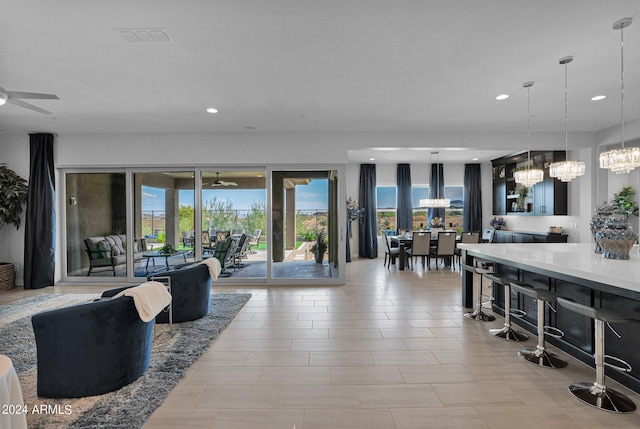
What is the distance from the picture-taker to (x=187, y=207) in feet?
20.7

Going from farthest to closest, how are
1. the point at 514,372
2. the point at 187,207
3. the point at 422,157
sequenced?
the point at 422,157 < the point at 187,207 < the point at 514,372

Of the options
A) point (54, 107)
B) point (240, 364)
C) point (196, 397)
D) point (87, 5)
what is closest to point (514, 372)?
point (240, 364)

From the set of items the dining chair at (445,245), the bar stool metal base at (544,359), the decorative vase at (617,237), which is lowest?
the bar stool metal base at (544,359)

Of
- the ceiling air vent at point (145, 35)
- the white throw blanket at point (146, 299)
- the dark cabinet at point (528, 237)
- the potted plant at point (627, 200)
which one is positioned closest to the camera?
the white throw blanket at point (146, 299)

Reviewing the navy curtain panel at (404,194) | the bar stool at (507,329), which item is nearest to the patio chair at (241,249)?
the bar stool at (507,329)

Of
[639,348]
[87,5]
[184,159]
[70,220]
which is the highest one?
[87,5]

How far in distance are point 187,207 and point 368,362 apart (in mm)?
4772

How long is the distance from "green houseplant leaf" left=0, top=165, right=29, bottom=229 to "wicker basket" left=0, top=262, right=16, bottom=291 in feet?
2.43

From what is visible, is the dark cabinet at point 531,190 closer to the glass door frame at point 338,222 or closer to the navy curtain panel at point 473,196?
the navy curtain panel at point 473,196

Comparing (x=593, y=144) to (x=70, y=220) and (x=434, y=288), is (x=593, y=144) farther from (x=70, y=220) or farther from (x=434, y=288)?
(x=70, y=220)

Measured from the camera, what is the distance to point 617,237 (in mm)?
3020

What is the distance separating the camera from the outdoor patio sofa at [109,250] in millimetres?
6410

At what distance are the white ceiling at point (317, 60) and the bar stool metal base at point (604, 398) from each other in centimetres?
290

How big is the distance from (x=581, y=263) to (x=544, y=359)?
94cm
